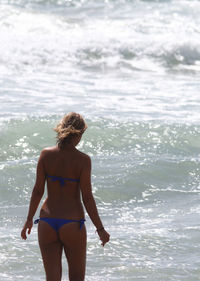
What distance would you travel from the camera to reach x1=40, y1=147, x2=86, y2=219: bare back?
4484 millimetres

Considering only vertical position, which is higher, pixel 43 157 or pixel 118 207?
pixel 43 157

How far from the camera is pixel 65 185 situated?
4.50 meters

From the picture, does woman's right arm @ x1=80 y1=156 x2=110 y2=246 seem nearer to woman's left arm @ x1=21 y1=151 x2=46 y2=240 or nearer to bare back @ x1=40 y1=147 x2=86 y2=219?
bare back @ x1=40 y1=147 x2=86 y2=219

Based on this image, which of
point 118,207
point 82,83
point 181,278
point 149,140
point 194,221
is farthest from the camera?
point 82,83

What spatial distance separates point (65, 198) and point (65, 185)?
8cm

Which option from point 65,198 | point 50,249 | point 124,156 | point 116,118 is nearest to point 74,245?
point 50,249

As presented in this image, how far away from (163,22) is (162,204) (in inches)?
581

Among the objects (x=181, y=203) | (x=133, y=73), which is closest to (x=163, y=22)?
(x=133, y=73)

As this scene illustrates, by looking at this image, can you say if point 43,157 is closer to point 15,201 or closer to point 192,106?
point 15,201

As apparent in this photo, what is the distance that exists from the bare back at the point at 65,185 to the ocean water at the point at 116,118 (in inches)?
53.4

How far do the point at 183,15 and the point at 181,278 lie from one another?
1815 cm

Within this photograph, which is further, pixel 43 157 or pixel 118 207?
pixel 118 207

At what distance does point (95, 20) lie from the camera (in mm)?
22438

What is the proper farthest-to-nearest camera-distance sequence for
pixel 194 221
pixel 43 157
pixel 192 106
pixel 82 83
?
pixel 82 83 → pixel 192 106 → pixel 194 221 → pixel 43 157
